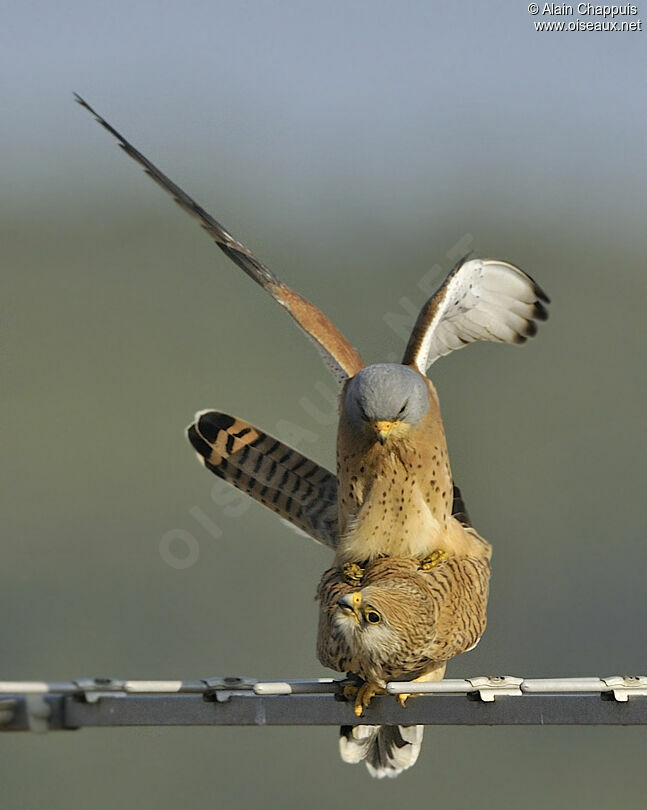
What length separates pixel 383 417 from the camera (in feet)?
19.3

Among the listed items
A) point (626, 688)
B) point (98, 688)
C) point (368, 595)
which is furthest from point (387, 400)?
point (98, 688)

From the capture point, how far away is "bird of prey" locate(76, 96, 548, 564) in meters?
5.92

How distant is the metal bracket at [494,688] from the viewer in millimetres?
3861

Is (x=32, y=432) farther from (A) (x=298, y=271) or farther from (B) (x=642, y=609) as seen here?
(A) (x=298, y=271)

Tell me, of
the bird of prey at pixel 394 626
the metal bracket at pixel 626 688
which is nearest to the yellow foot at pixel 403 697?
the bird of prey at pixel 394 626

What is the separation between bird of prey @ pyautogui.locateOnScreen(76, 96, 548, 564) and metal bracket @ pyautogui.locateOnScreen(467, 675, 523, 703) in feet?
6.90

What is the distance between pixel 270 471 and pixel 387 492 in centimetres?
105

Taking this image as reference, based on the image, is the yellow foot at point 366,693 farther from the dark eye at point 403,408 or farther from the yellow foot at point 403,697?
the dark eye at point 403,408

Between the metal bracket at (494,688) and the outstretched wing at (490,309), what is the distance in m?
3.14

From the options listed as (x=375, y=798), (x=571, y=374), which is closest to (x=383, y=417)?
(x=375, y=798)

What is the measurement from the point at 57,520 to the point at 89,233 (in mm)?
21740

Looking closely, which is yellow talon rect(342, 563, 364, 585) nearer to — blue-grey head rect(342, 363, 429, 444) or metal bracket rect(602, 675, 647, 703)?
blue-grey head rect(342, 363, 429, 444)

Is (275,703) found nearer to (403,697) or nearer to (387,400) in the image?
(403,697)

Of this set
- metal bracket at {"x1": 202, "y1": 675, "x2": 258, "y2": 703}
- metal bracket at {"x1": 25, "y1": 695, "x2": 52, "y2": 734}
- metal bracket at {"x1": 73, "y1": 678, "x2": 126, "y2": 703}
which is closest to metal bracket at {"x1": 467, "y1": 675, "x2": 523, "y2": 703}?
metal bracket at {"x1": 202, "y1": 675, "x2": 258, "y2": 703}
